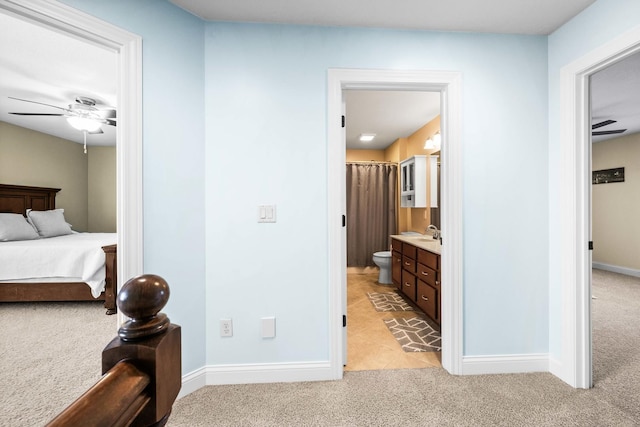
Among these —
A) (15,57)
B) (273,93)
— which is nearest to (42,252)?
(15,57)

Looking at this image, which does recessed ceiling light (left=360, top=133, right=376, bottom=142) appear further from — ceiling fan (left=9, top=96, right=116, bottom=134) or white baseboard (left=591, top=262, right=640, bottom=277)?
white baseboard (left=591, top=262, right=640, bottom=277)

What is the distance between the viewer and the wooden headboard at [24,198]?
4336 millimetres

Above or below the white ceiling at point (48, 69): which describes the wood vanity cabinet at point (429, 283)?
below

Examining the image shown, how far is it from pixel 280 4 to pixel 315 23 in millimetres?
277

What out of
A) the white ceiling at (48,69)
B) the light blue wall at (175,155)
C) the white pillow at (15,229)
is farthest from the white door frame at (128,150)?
the white pillow at (15,229)

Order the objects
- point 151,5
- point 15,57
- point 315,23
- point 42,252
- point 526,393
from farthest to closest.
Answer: point 42,252, point 15,57, point 315,23, point 526,393, point 151,5

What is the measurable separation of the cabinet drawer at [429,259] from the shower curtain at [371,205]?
6.75 ft

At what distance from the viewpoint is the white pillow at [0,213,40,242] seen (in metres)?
3.72

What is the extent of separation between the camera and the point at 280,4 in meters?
1.77

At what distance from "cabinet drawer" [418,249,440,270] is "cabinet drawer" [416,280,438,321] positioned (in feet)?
0.73

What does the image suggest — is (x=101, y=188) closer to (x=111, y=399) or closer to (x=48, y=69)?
(x=48, y=69)

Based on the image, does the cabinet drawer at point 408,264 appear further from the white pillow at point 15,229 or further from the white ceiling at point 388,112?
the white pillow at point 15,229

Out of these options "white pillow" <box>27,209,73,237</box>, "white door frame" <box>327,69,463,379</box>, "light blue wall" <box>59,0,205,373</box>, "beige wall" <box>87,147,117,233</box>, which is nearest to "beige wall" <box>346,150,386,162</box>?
"white door frame" <box>327,69,463,379</box>

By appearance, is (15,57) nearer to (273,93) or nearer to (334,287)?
(273,93)
